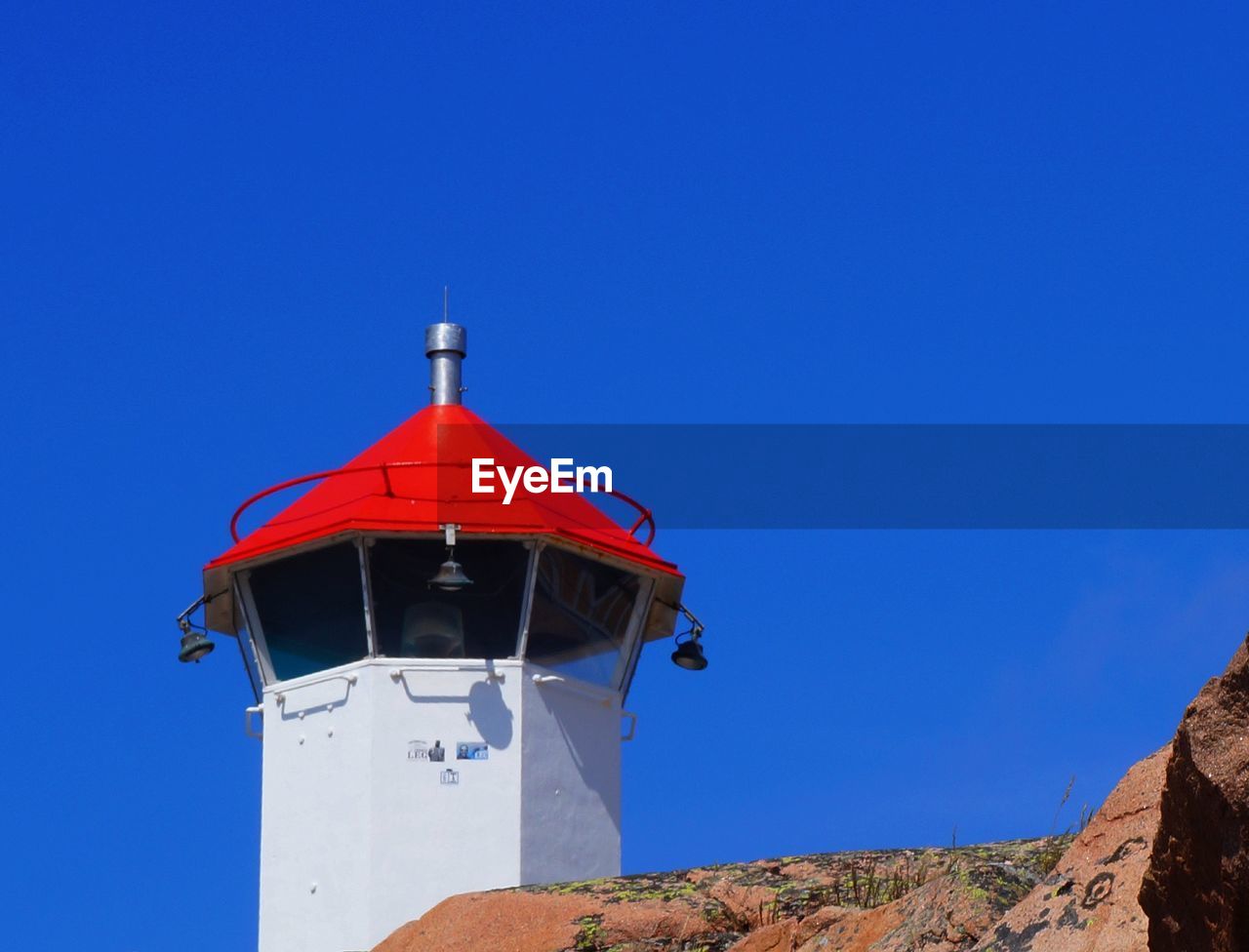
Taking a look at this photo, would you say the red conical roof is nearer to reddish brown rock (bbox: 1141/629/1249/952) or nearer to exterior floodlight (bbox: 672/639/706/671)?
exterior floodlight (bbox: 672/639/706/671)

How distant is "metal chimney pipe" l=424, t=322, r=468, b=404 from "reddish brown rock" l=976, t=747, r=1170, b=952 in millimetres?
13510

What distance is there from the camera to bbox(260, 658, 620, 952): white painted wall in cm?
1830

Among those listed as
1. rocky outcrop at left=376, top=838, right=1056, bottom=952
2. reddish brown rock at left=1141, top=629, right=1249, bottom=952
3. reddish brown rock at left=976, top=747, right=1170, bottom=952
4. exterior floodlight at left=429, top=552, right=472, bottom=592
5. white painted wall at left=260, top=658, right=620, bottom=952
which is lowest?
reddish brown rock at left=1141, top=629, right=1249, bottom=952

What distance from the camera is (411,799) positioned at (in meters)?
18.4

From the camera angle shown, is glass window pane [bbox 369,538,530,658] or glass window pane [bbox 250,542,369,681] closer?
glass window pane [bbox 369,538,530,658]

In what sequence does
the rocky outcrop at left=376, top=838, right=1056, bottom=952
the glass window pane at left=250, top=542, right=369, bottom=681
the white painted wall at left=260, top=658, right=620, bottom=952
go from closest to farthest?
1. the rocky outcrop at left=376, top=838, right=1056, bottom=952
2. the white painted wall at left=260, top=658, right=620, bottom=952
3. the glass window pane at left=250, top=542, right=369, bottom=681

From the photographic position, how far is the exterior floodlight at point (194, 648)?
19.9 m

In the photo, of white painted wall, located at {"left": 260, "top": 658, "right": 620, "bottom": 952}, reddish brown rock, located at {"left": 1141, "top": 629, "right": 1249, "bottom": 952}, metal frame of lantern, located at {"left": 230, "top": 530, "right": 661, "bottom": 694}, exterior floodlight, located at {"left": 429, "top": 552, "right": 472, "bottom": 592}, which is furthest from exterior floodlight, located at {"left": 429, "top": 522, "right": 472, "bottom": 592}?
reddish brown rock, located at {"left": 1141, "top": 629, "right": 1249, "bottom": 952}

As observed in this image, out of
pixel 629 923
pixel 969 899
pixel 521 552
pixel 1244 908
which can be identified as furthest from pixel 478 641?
pixel 1244 908

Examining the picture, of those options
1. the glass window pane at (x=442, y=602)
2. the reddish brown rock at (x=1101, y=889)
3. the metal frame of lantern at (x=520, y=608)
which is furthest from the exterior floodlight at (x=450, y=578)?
the reddish brown rock at (x=1101, y=889)

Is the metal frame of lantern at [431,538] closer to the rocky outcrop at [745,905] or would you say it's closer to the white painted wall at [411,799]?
the white painted wall at [411,799]

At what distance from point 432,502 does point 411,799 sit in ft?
8.94

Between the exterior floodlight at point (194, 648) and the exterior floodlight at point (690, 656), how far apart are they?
444 cm

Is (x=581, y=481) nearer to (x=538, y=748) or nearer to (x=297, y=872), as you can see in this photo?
(x=538, y=748)
